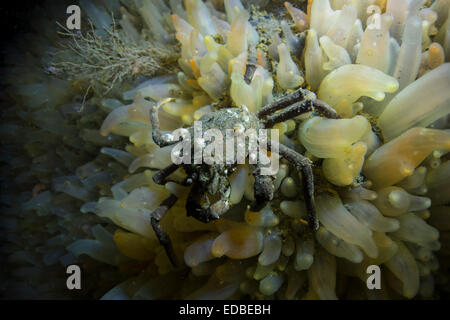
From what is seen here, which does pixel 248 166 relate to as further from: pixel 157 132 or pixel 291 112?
pixel 157 132

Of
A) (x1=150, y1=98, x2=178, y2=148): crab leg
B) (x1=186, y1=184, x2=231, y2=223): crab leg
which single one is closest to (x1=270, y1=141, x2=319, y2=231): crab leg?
(x1=186, y1=184, x2=231, y2=223): crab leg

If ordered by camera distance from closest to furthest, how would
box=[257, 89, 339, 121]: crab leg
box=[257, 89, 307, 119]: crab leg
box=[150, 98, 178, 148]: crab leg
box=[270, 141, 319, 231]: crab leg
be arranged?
box=[270, 141, 319, 231]: crab leg < box=[257, 89, 339, 121]: crab leg < box=[257, 89, 307, 119]: crab leg < box=[150, 98, 178, 148]: crab leg

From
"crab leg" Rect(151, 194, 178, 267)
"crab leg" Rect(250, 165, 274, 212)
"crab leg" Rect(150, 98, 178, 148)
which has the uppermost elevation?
"crab leg" Rect(150, 98, 178, 148)

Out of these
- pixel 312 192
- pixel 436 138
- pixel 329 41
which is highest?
pixel 329 41

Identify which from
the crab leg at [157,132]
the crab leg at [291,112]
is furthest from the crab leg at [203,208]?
the crab leg at [291,112]

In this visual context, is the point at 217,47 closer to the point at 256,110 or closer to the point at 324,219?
the point at 256,110

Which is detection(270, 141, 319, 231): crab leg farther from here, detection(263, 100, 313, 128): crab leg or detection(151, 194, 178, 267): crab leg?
detection(151, 194, 178, 267): crab leg

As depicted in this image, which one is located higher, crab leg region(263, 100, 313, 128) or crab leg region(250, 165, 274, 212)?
crab leg region(263, 100, 313, 128)
